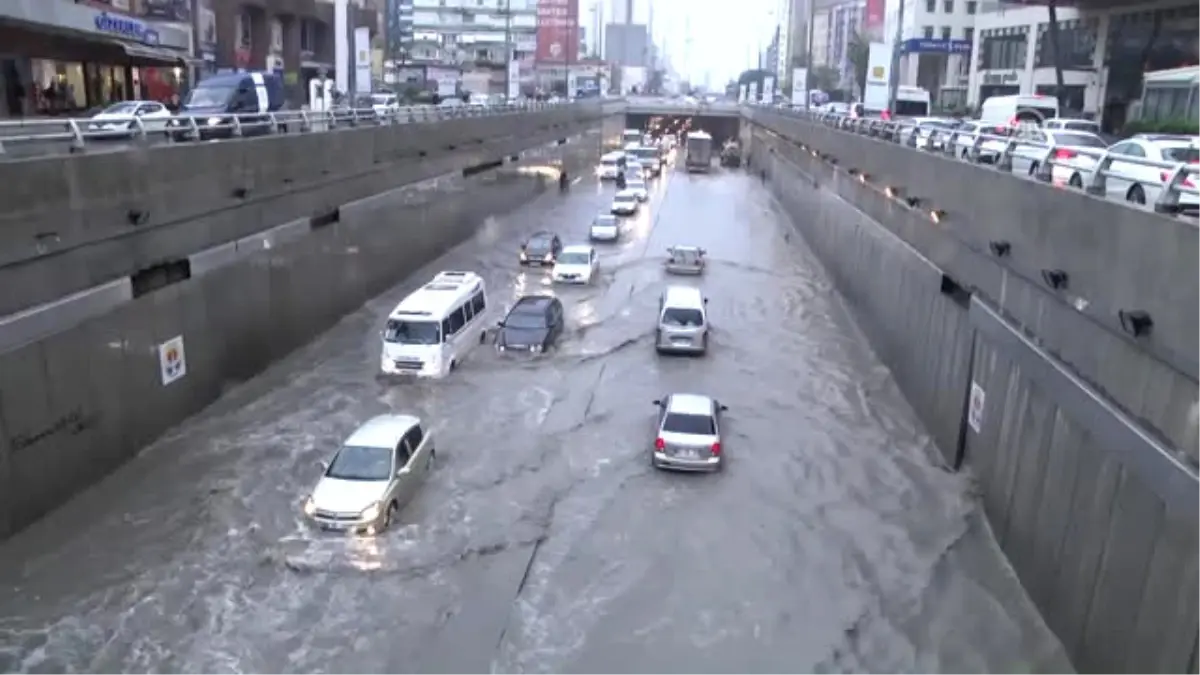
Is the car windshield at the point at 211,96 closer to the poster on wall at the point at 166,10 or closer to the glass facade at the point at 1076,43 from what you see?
the poster on wall at the point at 166,10

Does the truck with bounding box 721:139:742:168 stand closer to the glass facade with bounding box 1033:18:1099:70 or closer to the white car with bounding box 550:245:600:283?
the glass facade with bounding box 1033:18:1099:70

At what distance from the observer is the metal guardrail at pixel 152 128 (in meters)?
16.4

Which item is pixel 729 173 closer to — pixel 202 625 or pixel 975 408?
pixel 975 408

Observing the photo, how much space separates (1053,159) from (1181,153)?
428 cm

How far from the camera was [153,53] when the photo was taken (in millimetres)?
42344

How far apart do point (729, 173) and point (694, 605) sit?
74443mm

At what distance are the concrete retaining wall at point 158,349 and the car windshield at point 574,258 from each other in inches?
224

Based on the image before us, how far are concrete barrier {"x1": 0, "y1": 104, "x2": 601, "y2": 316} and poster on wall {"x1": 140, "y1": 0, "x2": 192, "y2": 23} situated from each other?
2001 centimetres

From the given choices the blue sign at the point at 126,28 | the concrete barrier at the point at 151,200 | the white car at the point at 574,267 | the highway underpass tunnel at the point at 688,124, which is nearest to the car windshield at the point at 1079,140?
the white car at the point at 574,267

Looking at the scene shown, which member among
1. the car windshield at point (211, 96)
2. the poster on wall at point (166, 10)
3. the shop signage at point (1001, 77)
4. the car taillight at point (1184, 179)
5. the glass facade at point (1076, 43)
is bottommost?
the car taillight at point (1184, 179)

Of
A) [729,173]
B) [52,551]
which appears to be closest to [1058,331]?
[52,551]

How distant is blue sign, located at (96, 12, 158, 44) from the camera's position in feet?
120

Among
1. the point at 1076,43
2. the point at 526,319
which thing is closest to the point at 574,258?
the point at 526,319

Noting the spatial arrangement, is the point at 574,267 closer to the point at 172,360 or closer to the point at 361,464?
the point at 172,360
